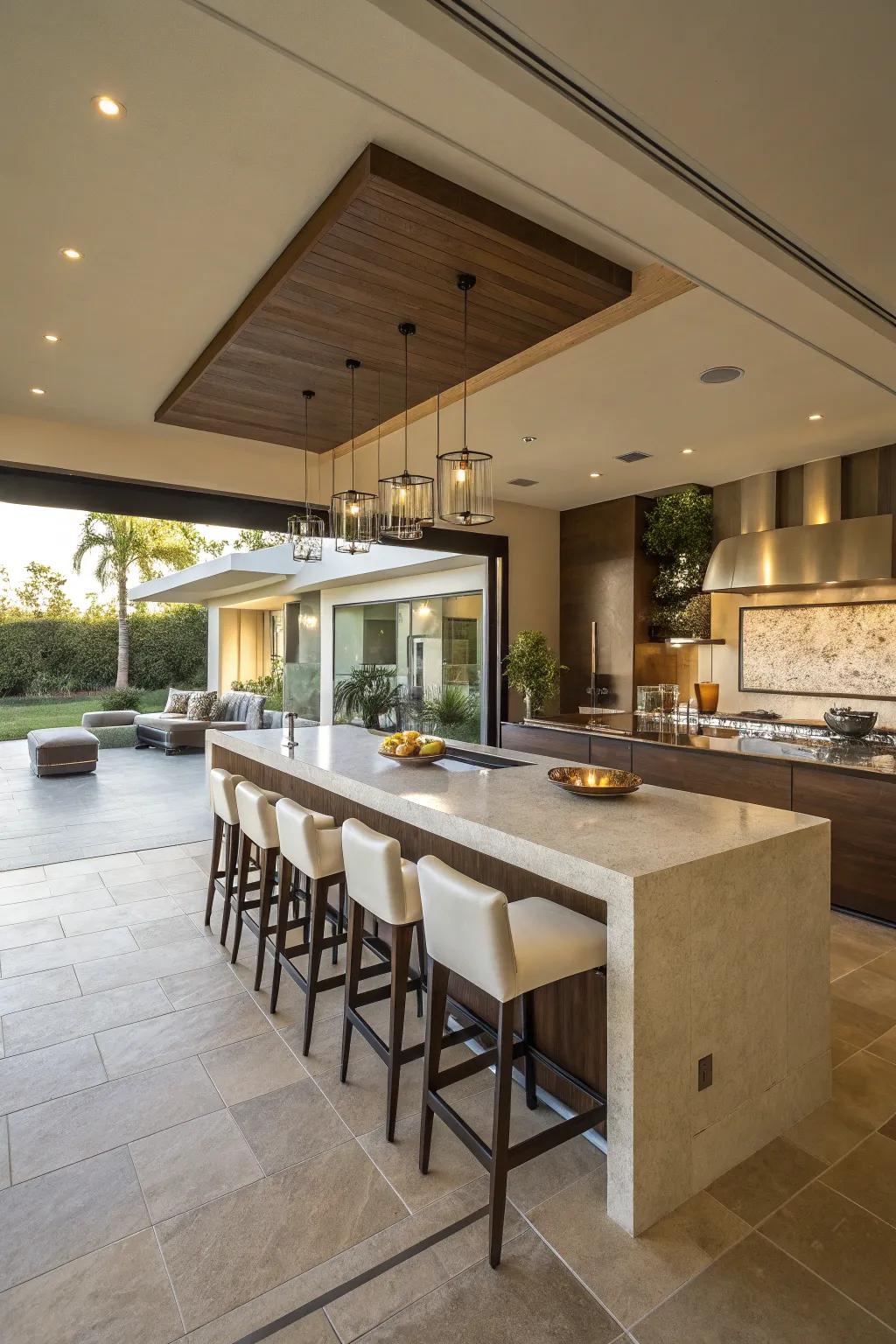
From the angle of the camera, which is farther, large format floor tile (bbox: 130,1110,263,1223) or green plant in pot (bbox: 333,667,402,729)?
green plant in pot (bbox: 333,667,402,729)

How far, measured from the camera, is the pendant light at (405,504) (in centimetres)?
336

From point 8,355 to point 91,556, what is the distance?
11310 mm

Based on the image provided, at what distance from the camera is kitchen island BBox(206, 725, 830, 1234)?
1.83m

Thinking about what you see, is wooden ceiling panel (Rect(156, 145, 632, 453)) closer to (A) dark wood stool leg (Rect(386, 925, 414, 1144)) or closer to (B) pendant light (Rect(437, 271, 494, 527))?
(B) pendant light (Rect(437, 271, 494, 527))

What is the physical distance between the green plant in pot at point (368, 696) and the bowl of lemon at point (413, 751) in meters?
5.74

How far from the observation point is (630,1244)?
1797 millimetres

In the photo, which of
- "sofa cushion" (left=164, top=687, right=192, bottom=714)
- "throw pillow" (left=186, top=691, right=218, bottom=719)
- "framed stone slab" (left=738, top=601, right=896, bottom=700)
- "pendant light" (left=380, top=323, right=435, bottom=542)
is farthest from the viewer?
"sofa cushion" (left=164, top=687, right=192, bottom=714)

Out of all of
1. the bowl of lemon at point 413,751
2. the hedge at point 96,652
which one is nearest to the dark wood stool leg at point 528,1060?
the bowl of lemon at point 413,751

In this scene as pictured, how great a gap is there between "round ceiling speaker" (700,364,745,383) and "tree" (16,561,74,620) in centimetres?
1304

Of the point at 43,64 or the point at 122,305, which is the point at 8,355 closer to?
the point at 122,305

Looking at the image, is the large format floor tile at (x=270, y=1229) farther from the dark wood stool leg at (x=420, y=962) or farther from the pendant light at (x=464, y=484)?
the pendant light at (x=464, y=484)

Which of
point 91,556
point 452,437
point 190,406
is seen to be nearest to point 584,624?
point 452,437

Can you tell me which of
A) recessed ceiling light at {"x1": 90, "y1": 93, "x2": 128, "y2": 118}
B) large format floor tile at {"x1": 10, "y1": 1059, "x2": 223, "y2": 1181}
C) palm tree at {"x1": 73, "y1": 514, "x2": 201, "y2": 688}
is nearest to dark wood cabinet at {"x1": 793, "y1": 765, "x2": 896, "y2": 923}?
large format floor tile at {"x1": 10, "y1": 1059, "x2": 223, "y2": 1181}

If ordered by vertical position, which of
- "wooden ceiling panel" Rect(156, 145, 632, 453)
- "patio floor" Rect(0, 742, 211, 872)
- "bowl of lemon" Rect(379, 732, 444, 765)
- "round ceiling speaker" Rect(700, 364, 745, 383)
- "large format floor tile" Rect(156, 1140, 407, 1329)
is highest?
"round ceiling speaker" Rect(700, 364, 745, 383)
